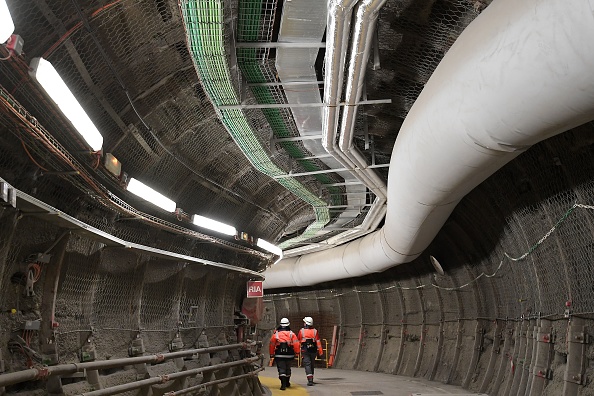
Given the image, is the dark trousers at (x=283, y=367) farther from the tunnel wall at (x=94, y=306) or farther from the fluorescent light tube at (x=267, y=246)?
the fluorescent light tube at (x=267, y=246)

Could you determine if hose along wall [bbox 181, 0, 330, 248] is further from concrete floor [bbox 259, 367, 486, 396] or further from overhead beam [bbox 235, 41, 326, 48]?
concrete floor [bbox 259, 367, 486, 396]

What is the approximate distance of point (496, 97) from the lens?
3648 mm

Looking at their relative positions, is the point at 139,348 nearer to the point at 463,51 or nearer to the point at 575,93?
the point at 463,51

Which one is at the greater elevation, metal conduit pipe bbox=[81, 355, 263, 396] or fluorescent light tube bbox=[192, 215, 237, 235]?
fluorescent light tube bbox=[192, 215, 237, 235]

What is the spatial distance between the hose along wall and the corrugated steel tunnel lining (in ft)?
0.83

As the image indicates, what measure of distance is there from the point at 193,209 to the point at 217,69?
428 centimetres

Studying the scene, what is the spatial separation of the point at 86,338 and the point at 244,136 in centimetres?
279

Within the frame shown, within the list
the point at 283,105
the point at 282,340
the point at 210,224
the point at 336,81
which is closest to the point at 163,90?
the point at 283,105

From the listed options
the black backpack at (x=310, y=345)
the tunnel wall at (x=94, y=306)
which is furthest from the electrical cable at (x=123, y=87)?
the black backpack at (x=310, y=345)

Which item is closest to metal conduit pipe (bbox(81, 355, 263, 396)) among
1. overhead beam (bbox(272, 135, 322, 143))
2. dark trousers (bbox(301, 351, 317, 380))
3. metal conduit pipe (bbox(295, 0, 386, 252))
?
overhead beam (bbox(272, 135, 322, 143))

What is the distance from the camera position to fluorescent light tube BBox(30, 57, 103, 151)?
3982mm

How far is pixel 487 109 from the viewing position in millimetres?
3795

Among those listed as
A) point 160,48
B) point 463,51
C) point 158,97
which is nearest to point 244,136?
point 158,97

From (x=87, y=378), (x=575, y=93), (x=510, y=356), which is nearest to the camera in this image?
(x=575, y=93)
